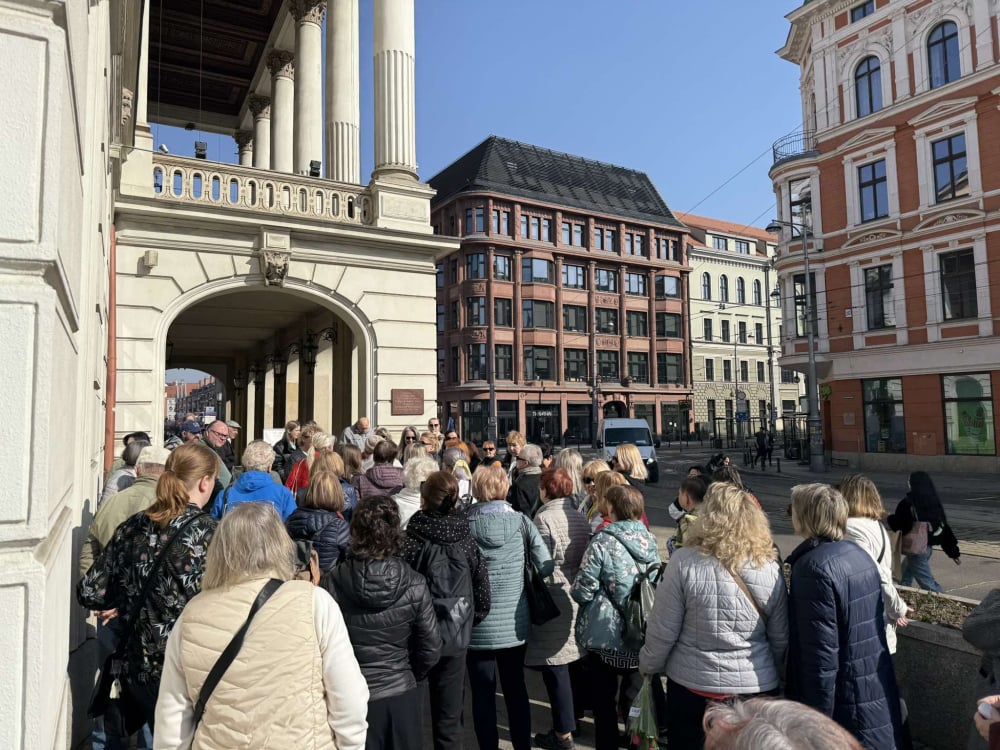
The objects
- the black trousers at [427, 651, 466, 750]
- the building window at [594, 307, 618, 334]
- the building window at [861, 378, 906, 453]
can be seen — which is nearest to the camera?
the black trousers at [427, 651, 466, 750]

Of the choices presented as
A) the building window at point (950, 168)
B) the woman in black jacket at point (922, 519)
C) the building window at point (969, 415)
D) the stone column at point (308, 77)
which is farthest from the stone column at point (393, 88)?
the building window at point (969, 415)

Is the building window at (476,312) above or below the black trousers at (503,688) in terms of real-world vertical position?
above

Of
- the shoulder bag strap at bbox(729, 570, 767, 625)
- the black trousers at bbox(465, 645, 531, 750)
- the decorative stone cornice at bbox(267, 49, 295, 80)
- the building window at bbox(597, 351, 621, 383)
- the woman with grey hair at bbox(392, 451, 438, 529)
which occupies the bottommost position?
the black trousers at bbox(465, 645, 531, 750)

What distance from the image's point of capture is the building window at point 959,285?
78.3 ft

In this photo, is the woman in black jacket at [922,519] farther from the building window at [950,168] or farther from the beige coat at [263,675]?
the building window at [950,168]

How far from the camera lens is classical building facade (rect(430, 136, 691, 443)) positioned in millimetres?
49062

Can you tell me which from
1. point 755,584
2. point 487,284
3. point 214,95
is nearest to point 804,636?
point 755,584

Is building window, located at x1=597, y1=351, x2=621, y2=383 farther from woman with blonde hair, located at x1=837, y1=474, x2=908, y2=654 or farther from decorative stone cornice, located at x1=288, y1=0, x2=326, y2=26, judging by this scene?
woman with blonde hair, located at x1=837, y1=474, x2=908, y2=654

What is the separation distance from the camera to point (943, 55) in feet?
80.3

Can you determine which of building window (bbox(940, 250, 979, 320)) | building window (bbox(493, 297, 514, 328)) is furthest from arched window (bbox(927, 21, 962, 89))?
building window (bbox(493, 297, 514, 328))

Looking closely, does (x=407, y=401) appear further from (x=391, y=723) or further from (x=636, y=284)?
(x=636, y=284)

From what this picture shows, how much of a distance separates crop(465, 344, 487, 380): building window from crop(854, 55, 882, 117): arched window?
28366 mm

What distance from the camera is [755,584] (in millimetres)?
3225

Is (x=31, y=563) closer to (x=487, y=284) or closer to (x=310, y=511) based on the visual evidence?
(x=310, y=511)
